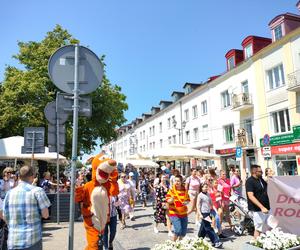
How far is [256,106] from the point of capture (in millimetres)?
25078

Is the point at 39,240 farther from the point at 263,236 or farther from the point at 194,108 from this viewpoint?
the point at 194,108

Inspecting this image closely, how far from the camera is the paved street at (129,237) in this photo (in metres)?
7.55

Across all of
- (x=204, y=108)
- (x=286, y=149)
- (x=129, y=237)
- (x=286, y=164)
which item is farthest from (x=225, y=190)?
(x=204, y=108)

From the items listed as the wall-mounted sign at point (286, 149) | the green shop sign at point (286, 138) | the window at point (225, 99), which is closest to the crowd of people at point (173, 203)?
the green shop sign at point (286, 138)

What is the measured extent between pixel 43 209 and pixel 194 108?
32.5 meters

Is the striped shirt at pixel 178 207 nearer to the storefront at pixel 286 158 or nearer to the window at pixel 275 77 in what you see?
the storefront at pixel 286 158

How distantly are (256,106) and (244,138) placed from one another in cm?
283

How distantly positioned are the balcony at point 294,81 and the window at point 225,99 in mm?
8086

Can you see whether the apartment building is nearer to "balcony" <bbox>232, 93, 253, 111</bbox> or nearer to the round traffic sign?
"balcony" <bbox>232, 93, 253, 111</bbox>

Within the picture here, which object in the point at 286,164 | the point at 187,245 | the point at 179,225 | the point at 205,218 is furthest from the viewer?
the point at 286,164

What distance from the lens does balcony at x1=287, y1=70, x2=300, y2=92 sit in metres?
20.7

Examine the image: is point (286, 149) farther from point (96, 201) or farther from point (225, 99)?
point (96, 201)

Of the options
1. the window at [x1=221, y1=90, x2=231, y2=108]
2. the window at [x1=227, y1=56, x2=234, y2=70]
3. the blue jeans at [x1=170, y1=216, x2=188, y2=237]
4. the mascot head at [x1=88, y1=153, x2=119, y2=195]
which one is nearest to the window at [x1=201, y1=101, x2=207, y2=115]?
the window at [x1=221, y1=90, x2=231, y2=108]

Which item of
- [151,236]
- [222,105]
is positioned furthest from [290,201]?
[222,105]
